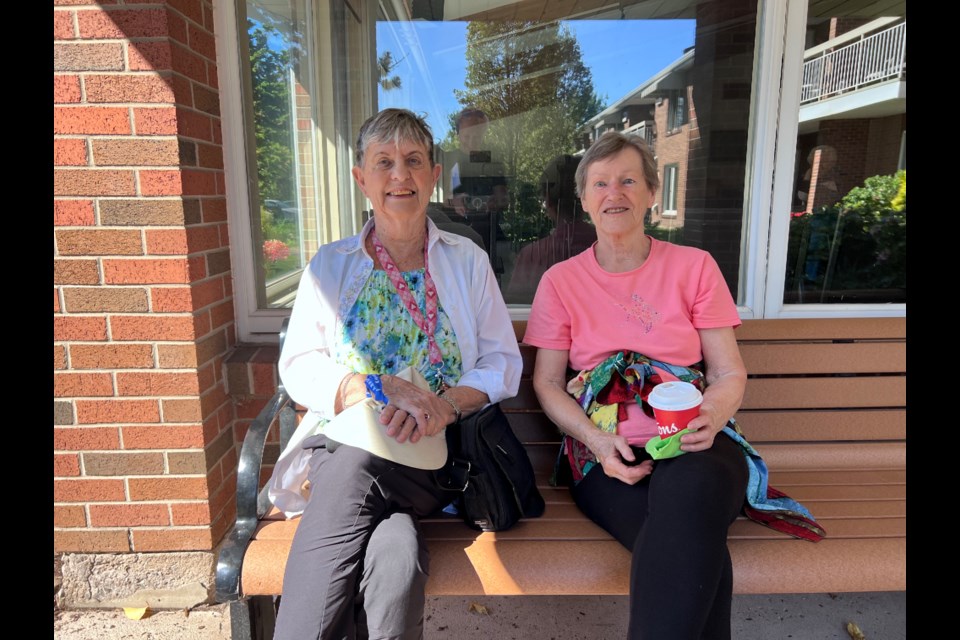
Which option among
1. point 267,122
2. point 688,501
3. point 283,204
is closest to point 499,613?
point 688,501

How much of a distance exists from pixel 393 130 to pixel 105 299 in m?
1.25

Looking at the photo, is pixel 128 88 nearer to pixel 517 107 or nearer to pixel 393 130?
pixel 393 130

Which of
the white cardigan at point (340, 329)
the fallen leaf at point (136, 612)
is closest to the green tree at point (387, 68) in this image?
the white cardigan at point (340, 329)

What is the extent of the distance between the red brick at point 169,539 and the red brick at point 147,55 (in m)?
1.74

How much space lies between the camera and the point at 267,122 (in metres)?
2.97

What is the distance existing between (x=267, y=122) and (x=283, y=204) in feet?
1.32

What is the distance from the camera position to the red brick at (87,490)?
240 cm

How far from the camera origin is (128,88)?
7.17 ft

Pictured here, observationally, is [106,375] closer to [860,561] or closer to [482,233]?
[482,233]

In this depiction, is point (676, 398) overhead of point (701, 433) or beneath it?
overhead

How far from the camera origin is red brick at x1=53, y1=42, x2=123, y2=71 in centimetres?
214

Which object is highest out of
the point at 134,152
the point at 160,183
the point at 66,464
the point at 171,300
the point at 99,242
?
the point at 134,152

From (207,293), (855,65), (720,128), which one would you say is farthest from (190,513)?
(855,65)

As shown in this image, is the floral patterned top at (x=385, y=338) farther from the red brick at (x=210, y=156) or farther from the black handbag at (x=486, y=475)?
the red brick at (x=210, y=156)
